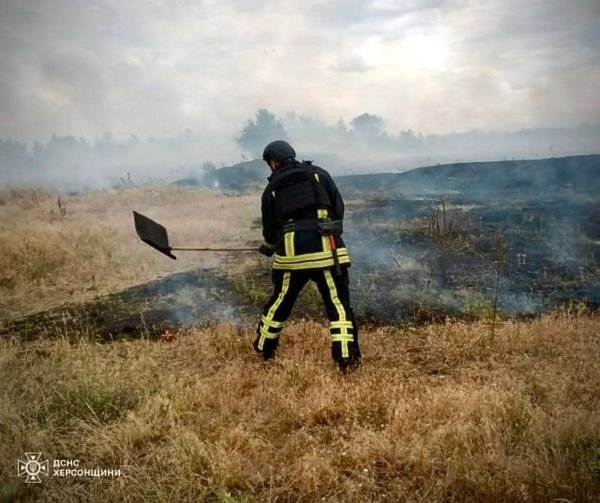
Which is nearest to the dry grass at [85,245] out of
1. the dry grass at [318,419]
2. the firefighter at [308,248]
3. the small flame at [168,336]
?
the small flame at [168,336]

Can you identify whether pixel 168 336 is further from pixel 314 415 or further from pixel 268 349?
pixel 314 415

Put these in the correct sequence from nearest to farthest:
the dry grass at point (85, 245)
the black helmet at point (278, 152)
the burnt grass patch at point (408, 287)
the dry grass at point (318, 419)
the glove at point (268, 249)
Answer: the dry grass at point (318, 419) < the black helmet at point (278, 152) < the glove at point (268, 249) < the burnt grass patch at point (408, 287) < the dry grass at point (85, 245)

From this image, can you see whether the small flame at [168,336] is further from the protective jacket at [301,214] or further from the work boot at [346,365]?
the work boot at [346,365]

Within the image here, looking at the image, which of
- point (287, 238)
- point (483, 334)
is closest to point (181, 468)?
point (287, 238)

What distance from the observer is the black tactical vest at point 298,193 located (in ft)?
14.3

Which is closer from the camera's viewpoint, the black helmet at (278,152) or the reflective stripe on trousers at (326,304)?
the reflective stripe on trousers at (326,304)

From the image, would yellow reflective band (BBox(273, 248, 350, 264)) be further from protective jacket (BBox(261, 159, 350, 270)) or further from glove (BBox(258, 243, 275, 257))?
glove (BBox(258, 243, 275, 257))

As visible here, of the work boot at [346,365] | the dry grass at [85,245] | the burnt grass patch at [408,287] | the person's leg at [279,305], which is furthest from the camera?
the dry grass at [85,245]

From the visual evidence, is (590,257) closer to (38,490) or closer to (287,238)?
(287,238)

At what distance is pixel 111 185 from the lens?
2277 centimetres

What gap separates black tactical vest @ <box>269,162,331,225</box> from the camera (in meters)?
4.37

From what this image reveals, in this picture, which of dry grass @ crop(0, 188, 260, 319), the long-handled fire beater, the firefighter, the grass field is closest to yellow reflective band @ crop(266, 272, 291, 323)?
the firefighter

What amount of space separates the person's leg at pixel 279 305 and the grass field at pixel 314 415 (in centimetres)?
25

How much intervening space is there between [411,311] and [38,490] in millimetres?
4577
